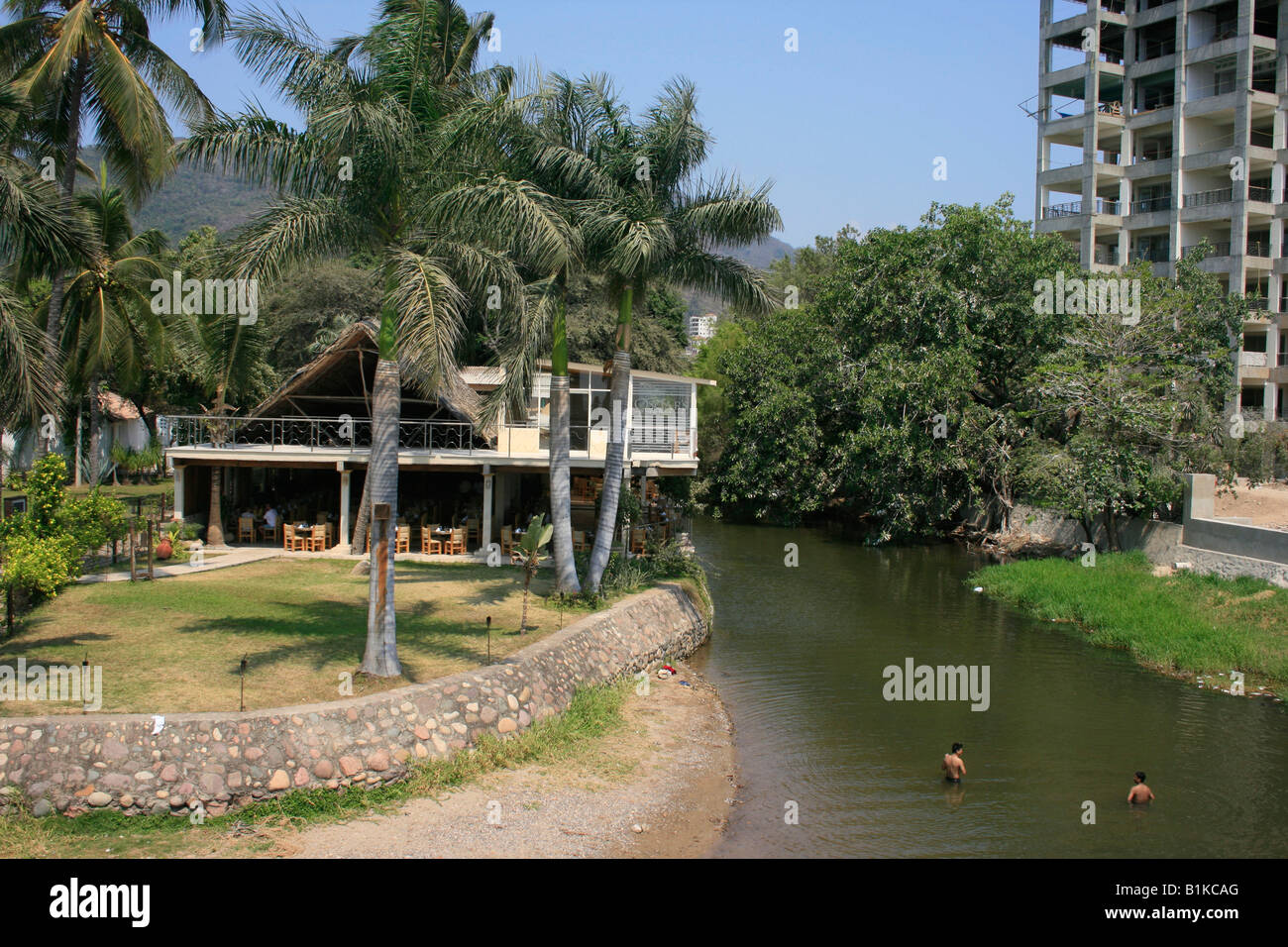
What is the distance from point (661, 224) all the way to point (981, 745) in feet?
34.8

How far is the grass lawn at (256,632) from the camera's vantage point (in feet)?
40.1

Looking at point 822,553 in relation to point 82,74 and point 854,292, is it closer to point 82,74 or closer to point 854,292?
point 854,292

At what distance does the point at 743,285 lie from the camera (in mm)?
19219

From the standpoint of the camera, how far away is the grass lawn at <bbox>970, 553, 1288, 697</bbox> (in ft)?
61.7

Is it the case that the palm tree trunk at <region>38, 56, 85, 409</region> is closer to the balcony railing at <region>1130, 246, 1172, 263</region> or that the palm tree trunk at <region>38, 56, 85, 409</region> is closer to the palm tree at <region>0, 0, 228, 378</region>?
the palm tree at <region>0, 0, 228, 378</region>

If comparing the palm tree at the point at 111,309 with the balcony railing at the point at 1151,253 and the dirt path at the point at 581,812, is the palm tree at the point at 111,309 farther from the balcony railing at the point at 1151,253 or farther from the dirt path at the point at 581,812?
the balcony railing at the point at 1151,253

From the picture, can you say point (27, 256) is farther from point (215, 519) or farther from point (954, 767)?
point (954, 767)

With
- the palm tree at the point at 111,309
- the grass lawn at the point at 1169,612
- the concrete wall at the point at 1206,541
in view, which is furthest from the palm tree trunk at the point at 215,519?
the concrete wall at the point at 1206,541

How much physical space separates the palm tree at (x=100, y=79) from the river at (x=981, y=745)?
1471cm

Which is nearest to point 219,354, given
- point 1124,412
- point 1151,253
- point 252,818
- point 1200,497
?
point 252,818

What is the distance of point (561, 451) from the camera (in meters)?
18.3

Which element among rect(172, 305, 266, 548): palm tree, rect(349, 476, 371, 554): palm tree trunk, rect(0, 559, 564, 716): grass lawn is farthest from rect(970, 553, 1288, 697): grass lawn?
rect(172, 305, 266, 548): palm tree

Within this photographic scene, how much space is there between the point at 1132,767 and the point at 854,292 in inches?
980

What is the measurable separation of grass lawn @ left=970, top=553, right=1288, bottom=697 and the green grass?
43.7 ft
